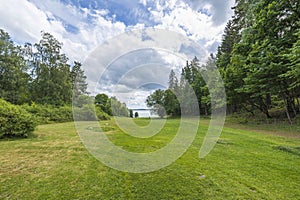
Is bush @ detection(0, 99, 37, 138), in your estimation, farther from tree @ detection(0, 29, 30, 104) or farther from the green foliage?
tree @ detection(0, 29, 30, 104)

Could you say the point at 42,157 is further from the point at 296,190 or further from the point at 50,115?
the point at 50,115

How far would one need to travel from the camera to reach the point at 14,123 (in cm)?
670

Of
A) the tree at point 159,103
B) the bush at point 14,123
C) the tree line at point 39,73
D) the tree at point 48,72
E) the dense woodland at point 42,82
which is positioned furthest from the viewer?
the tree at point 159,103

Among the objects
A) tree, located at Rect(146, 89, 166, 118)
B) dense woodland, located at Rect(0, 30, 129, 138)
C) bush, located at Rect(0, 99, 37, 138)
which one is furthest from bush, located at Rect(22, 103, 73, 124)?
tree, located at Rect(146, 89, 166, 118)

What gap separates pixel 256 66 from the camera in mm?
10383

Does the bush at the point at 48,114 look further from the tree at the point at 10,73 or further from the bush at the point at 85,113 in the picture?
the tree at the point at 10,73

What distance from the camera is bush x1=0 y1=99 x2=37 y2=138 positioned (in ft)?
21.3

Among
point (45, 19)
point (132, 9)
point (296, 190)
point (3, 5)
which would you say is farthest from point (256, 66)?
point (3, 5)

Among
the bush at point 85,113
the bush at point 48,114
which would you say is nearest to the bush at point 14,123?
the bush at point 48,114

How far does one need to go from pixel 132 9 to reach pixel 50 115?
1272cm

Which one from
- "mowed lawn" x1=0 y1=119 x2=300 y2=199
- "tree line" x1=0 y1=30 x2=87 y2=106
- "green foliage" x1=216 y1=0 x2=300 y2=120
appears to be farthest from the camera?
"tree line" x1=0 y1=30 x2=87 y2=106

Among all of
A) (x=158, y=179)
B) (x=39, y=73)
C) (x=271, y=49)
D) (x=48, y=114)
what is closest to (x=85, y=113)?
(x=48, y=114)

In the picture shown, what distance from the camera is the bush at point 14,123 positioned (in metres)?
6.49

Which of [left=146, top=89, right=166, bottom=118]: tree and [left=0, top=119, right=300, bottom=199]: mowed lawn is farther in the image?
[left=146, top=89, right=166, bottom=118]: tree
